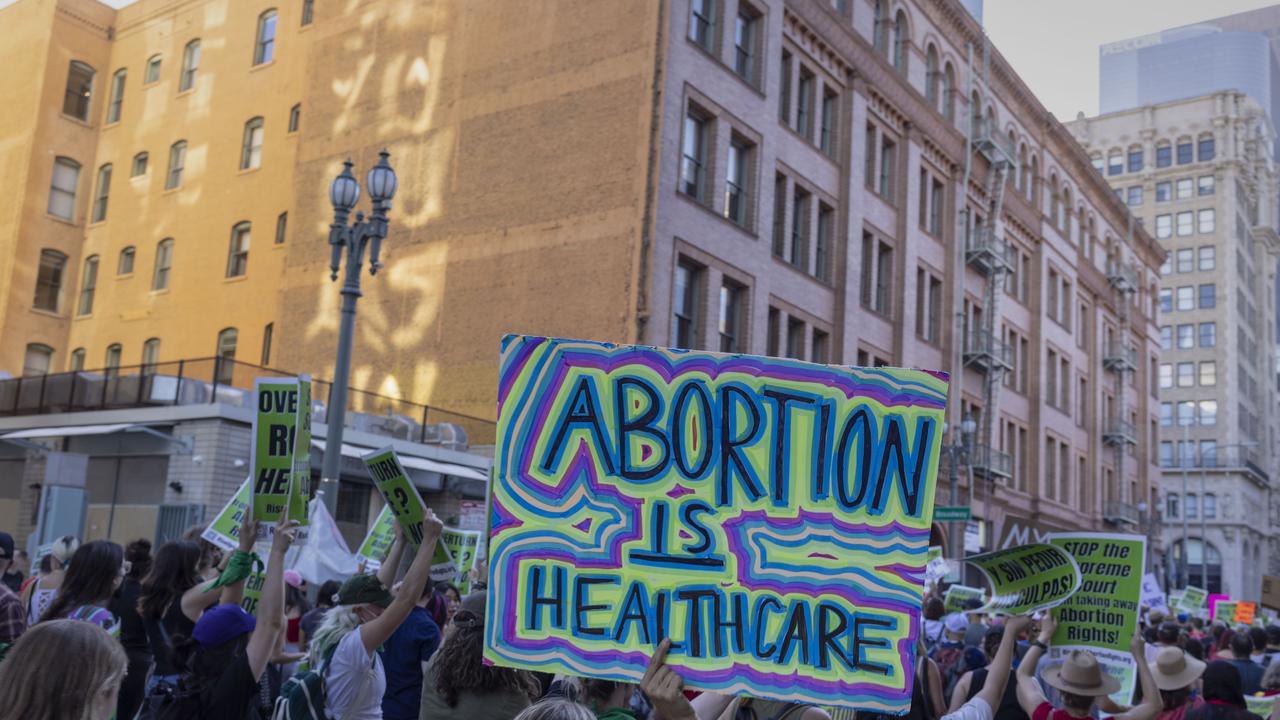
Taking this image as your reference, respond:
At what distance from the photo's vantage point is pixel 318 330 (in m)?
32.8

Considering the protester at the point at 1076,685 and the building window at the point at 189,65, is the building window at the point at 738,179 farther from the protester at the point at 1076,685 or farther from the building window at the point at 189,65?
the protester at the point at 1076,685

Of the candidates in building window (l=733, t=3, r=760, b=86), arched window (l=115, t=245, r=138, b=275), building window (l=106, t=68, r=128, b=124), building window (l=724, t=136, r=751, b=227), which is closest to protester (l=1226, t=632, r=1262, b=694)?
building window (l=724, t=136, r=751, b=227)

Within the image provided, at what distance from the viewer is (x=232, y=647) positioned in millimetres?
5910

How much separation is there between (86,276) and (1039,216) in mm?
33504

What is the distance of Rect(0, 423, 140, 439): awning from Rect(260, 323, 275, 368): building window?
25.4ft

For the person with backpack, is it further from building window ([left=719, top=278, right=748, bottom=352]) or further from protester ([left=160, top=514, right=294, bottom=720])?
building window ([left=719, top=278, right=748, bottom=352])

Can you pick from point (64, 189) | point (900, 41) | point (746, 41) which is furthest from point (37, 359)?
point (900, 41)

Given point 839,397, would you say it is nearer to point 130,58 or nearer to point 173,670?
point 173,670

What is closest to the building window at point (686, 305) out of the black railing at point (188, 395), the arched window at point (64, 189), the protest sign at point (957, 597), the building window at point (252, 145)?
the black railing at point (188, 395)

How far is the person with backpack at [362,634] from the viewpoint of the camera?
5.44 meters

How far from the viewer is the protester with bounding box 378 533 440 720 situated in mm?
6742

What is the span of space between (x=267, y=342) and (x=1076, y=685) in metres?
31.2

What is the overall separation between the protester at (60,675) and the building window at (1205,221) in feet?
326

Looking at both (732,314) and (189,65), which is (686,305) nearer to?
(732,314)
